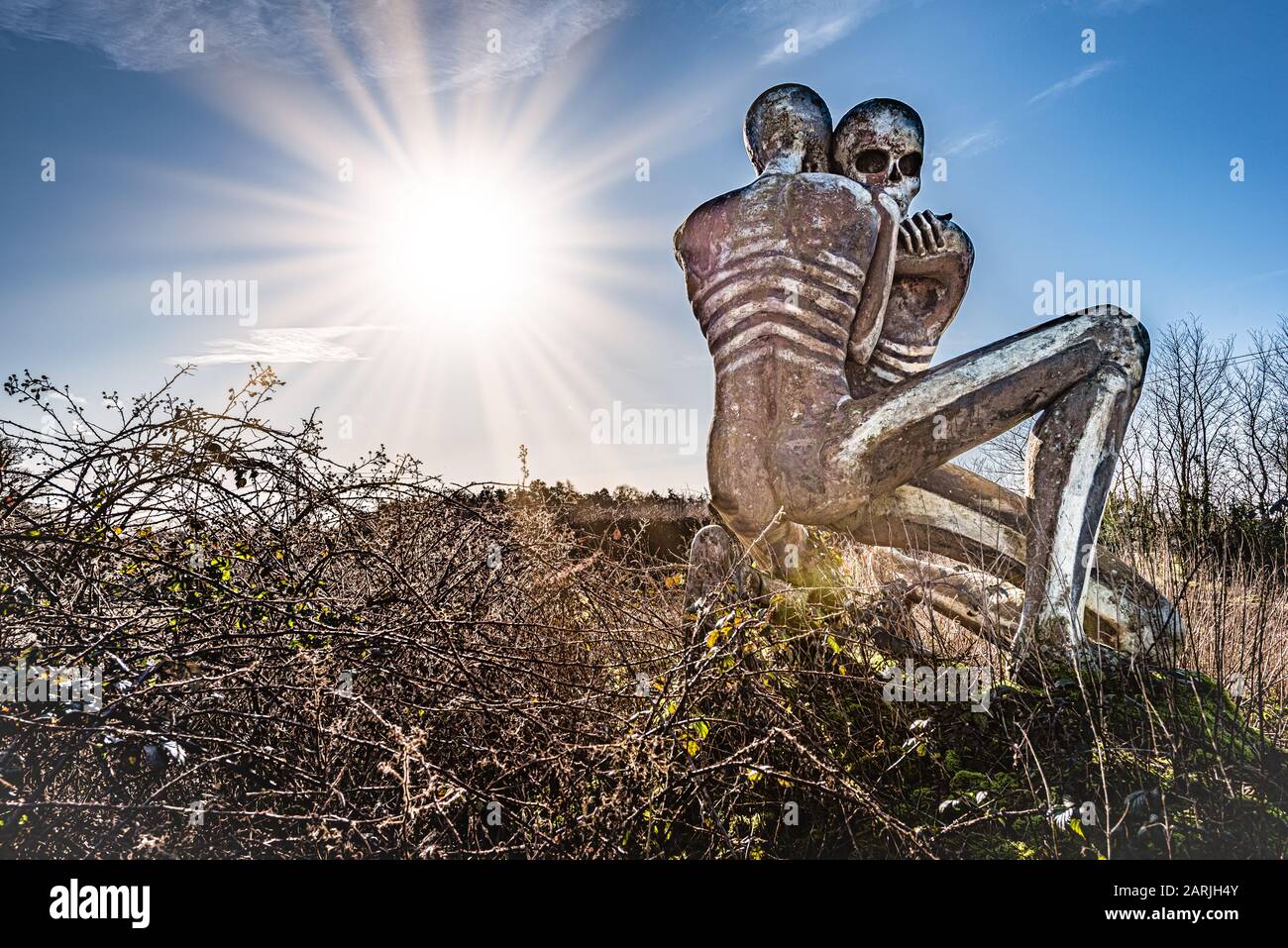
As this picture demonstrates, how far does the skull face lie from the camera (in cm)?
351

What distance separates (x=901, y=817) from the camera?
8.63 feet

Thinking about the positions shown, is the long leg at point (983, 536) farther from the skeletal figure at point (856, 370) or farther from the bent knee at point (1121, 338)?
the bent knee at point (1121, 338)

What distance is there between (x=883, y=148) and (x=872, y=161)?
0.07 meters

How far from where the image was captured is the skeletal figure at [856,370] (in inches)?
121

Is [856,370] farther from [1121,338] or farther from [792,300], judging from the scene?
[1121,338]

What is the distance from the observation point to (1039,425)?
3.14 metres

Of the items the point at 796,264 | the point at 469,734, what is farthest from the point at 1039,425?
the point at 469,734

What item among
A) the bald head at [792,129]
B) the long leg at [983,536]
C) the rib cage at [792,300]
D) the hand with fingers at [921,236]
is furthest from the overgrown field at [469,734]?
the bald head at [792,129]

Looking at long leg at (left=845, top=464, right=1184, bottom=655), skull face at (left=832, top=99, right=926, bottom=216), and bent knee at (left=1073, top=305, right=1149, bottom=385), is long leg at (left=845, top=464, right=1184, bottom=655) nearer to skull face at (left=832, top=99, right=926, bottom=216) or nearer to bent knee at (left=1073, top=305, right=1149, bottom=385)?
bent knee at (left=1073, top=305, right=1149, bottom=385)
